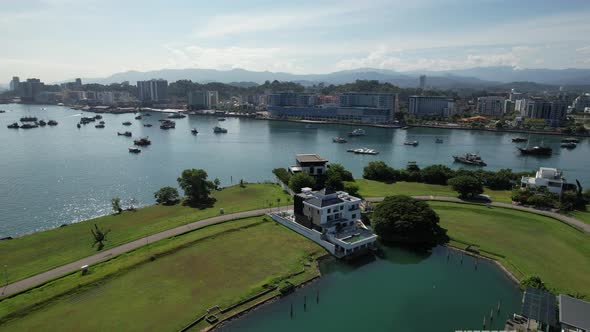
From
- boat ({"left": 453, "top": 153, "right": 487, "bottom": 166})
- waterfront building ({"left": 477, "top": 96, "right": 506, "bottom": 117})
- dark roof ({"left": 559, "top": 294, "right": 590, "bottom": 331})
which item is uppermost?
waterfront building ({"left": 477, "top": 96, "right": 506, "bottom": 117})

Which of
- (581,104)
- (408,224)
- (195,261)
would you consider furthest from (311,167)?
(581,104)

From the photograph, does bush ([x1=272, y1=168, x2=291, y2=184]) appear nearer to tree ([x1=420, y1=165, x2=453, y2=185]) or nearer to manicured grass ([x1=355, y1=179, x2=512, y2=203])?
manicured grass ([x1=355, y1=179, x2=512, y2=203])

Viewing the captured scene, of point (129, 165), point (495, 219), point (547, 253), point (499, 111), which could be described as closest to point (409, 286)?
point (547, 253)

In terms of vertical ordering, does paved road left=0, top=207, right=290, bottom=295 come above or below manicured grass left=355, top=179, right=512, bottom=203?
below

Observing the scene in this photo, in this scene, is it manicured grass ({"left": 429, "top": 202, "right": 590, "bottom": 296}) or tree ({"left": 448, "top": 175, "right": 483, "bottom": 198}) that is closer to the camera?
manicured grass ({"left": 429, "top": 202, "right": 590, "bottom": 296})

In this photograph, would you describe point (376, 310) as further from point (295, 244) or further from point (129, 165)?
point (129, 165)

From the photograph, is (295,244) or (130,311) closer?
(130,311)

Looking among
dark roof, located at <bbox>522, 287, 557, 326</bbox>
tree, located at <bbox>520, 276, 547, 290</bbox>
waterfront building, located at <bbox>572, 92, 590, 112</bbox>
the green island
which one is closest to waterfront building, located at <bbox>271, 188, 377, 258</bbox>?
the green island

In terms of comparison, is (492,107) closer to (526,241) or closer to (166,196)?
(526,241)
